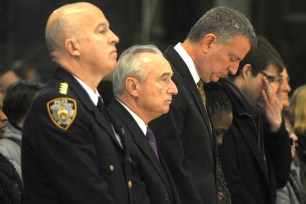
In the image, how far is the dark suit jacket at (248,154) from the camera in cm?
498

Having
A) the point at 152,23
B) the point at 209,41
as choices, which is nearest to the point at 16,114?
the point at 209,41

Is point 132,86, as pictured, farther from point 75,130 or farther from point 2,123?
point 2,123

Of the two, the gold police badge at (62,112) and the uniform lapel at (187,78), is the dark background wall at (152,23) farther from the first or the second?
the gold police badge at (62,112)

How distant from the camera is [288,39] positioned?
845cm

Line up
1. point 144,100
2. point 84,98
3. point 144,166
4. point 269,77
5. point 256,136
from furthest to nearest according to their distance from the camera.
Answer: point 269,77
point 256,136
point 144,100
point 144,166
point 84,98

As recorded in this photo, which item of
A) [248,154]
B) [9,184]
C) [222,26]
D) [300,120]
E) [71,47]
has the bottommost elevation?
[300,120]

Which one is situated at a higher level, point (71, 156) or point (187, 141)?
point (71, 156)

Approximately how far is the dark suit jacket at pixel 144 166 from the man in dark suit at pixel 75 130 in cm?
22

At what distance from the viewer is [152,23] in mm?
8758

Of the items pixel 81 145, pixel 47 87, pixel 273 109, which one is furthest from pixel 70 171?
pixel 273 109

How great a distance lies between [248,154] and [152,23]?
384 cm

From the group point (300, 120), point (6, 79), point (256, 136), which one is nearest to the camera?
point (256, 136)

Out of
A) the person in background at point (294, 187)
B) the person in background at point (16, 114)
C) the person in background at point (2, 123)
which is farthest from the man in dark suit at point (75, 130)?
the person in background at point (294, 187)

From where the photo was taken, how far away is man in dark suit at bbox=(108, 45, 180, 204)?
3961mm
